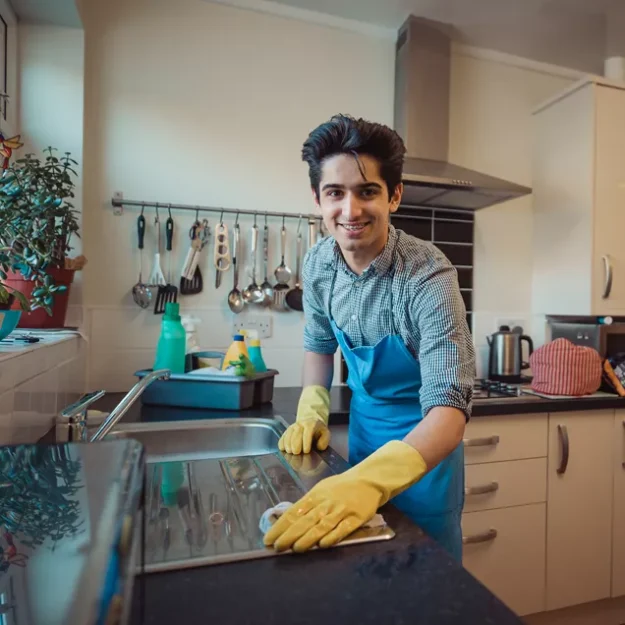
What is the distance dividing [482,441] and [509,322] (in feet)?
2.77

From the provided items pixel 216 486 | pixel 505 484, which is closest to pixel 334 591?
pixel 216 486

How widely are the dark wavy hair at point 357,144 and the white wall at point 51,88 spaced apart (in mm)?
990

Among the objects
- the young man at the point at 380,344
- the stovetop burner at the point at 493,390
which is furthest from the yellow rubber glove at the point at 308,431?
the stovetop burner at the point at 493,390

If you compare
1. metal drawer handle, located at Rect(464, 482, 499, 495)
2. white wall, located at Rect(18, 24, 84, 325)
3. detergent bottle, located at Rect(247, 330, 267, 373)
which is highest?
white wall, located at Rect(18, 24, 84, 325)

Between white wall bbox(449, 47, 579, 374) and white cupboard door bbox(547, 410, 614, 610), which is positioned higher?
white wall bbox(449, 47, 579, 374)

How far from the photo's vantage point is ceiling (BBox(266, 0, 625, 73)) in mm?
1804

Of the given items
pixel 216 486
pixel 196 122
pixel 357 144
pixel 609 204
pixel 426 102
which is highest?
pixel 426 102

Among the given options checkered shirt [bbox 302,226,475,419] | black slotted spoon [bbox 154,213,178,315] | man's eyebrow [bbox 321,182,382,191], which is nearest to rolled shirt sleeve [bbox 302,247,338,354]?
checkered shirt [bbox 302,226,475,419]

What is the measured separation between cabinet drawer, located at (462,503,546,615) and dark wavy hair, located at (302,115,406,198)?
1.12 m

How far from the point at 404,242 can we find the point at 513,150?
1.48 meters

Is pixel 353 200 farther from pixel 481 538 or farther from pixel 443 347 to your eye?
pixel 481 538

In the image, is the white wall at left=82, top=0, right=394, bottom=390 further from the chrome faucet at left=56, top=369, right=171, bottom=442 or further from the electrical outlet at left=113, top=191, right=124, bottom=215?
the chrome faucet at left=56, top=369, right=171, bottom=442

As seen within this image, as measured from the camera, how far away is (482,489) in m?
1.49

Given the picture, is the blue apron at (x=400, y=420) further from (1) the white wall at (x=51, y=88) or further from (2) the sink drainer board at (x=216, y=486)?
(1) the white wall at (x=51, y=88)
